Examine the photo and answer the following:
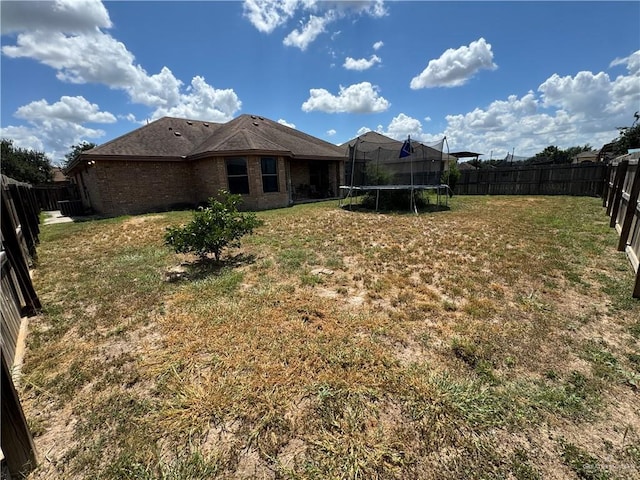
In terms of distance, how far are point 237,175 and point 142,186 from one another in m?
4.24

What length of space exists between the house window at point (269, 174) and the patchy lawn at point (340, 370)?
8210mm

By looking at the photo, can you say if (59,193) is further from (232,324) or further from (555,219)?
(555,219)

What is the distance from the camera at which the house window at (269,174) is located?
12.6 meters

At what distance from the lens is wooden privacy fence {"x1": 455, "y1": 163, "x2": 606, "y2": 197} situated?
522 inches

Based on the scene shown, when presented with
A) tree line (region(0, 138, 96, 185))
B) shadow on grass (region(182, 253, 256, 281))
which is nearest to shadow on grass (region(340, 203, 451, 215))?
shadow on grass (region(182, 253, 256, 281))

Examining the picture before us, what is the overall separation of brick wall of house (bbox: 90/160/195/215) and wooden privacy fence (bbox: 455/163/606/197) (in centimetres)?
1547

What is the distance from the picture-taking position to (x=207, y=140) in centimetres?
1480

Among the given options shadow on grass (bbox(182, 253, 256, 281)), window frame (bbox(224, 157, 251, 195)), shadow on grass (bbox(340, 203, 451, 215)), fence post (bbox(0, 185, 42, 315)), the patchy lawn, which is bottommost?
the patchy lawn

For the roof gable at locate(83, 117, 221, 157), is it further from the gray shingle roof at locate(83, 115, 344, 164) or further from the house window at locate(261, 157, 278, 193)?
the house window at locate(261, 157, 278, 193)

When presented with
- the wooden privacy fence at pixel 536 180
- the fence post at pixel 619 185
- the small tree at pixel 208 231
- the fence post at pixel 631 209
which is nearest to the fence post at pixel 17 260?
the small tree at pixel 208 231

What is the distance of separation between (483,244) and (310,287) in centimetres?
421

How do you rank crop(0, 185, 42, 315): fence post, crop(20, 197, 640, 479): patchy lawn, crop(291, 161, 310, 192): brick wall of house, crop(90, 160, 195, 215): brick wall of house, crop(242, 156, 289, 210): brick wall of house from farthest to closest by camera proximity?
crop(291, 161, 310, 192): brick wall of house
crop(242, 156, 289, 210): brick wall of house
crop(90, 160, 195, 215): brick wall of house
crop(0, 185, 42, 315): fence post
crop(20, 197, 640, 479): patchy lawn

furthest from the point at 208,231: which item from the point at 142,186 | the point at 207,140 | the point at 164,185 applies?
the point at 207,140

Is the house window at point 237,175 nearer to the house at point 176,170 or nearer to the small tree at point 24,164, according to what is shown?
the house at point 176,170
